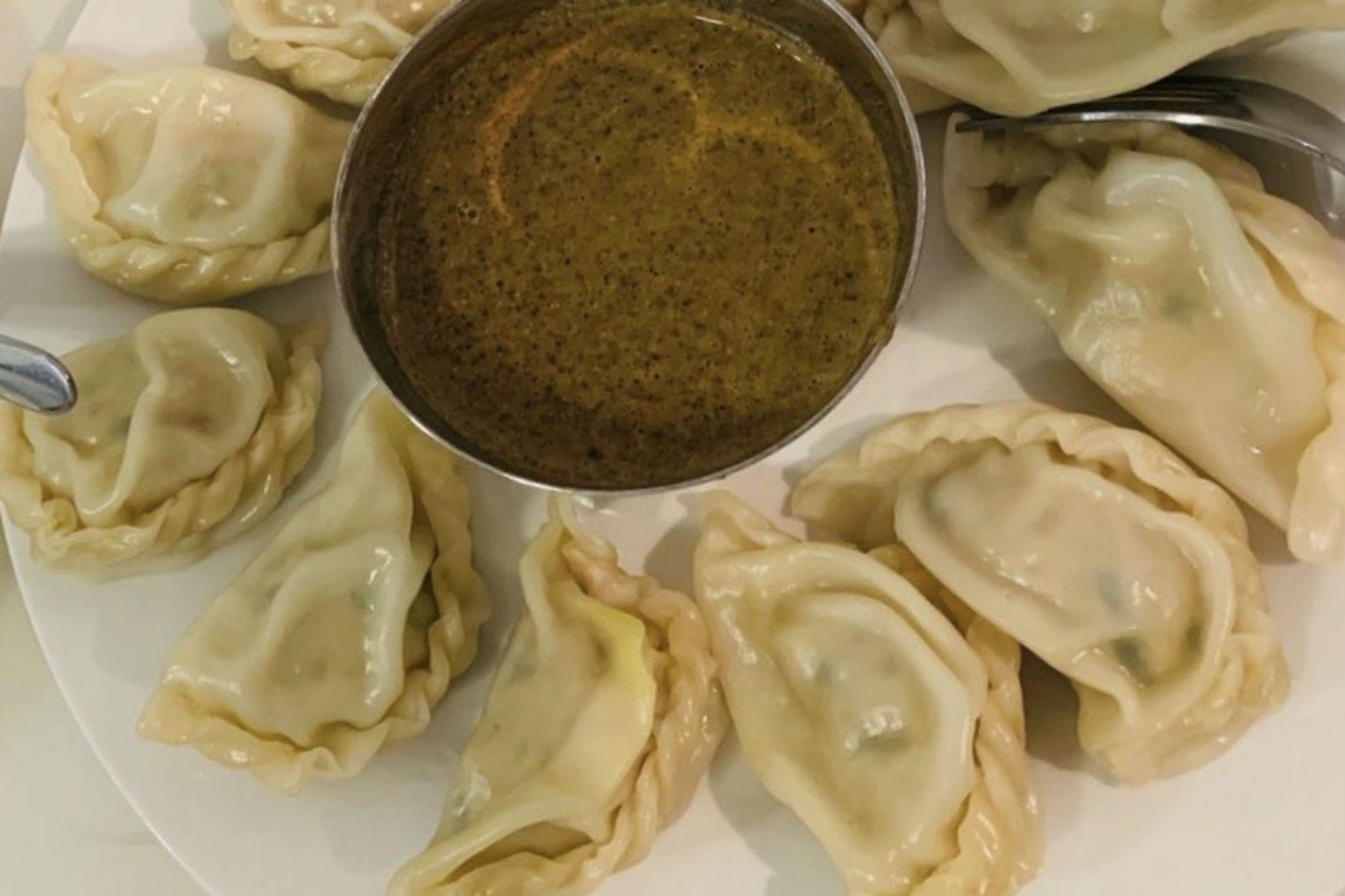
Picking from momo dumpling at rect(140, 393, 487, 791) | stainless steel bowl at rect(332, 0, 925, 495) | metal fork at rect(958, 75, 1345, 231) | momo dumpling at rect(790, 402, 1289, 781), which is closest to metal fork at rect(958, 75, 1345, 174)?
metal fork at rect(958, 75, 1345, 231)

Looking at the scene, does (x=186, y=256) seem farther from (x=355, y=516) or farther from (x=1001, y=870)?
(x=1001, y=870)

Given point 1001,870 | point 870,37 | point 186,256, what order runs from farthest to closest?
point 186,256, point 870,37, point 1001,870

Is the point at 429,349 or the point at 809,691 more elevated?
the point at 429,349

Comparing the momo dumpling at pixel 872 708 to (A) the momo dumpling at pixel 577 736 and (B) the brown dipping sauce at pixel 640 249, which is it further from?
(B) the brown dipping sauce at pixel 640 249

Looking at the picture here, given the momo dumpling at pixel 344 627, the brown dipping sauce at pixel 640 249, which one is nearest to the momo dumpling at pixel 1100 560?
the brown dipping sauce at pixel 640 249

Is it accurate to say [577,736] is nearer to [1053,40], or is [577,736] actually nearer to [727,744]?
[727,744]

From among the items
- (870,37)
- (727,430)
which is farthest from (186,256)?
(870,37)
